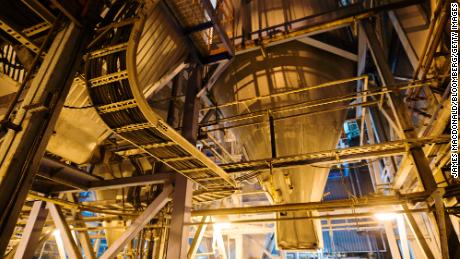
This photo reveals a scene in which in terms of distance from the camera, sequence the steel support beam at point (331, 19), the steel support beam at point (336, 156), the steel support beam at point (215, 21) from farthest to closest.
A: the steel support beam at point (331, 19) < the steel support beam at point (215, 21) < the steel support beam at point (336, 156)

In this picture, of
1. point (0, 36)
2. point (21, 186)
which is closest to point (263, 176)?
point (21, 186)

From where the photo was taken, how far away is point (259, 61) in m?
6.52

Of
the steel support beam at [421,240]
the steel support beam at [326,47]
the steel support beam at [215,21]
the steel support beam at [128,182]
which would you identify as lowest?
the steel support beam at [421,240]

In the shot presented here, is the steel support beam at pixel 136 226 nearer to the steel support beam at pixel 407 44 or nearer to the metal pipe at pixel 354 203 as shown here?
the metal pipe at pixel 354 203

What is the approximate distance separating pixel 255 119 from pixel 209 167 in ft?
8.98

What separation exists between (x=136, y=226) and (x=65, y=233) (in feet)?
6.01

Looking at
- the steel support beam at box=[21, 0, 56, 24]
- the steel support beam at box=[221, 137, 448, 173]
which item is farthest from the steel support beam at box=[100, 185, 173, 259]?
the steel support beam at box=[21, 0, 56, 24]

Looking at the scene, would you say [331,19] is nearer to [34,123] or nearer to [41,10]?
[41,10]

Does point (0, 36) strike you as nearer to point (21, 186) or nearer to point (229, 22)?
point (21, 186)

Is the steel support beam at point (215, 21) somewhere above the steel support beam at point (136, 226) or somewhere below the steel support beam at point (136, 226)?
above

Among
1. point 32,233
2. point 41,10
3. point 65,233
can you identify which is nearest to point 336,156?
point 41,10

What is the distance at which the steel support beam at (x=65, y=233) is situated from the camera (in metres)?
4.78

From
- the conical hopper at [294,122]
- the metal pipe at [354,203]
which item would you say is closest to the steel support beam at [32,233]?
the metal pipe at [354,203]

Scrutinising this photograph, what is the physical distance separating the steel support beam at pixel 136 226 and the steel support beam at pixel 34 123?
189cm
